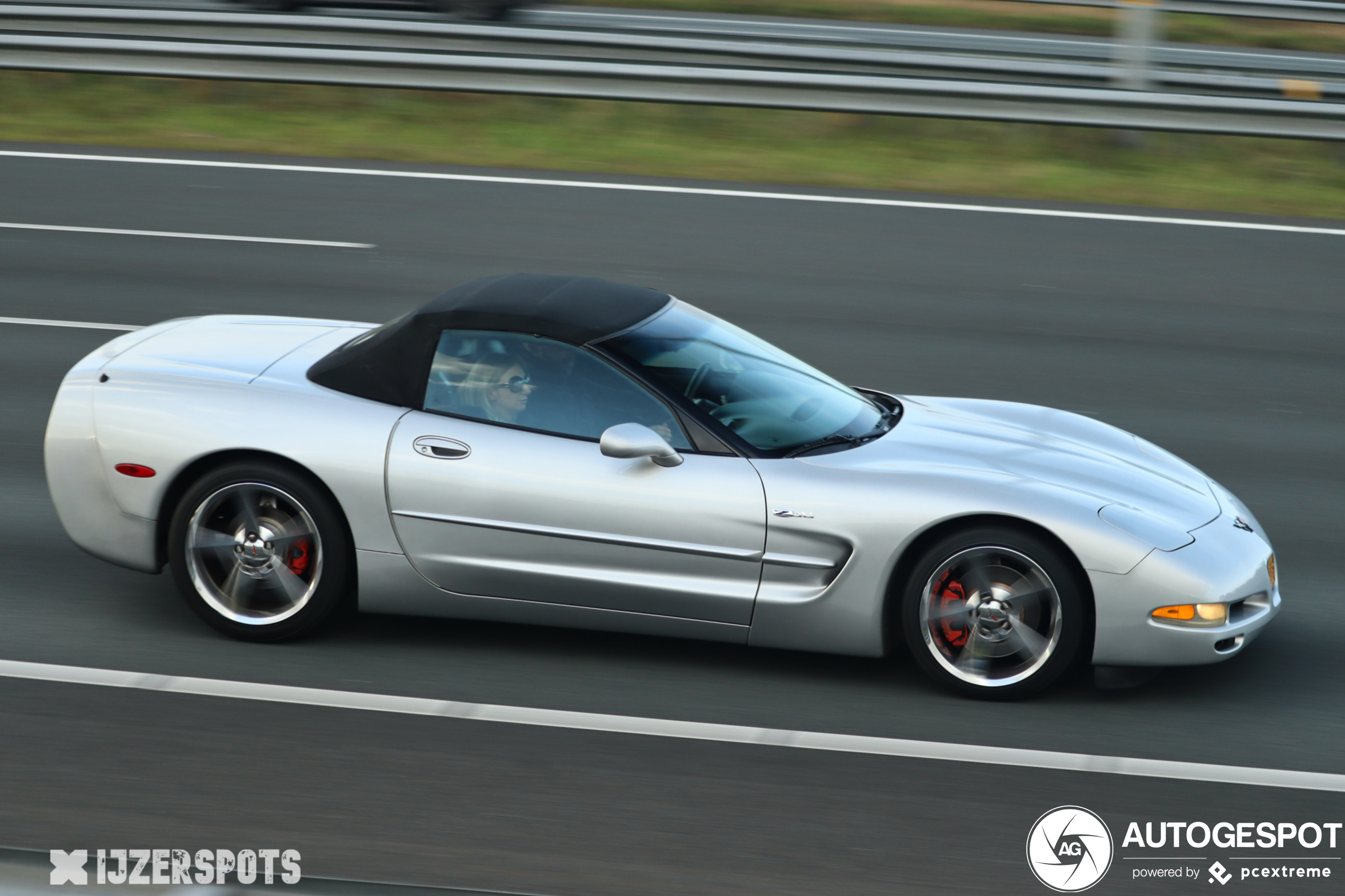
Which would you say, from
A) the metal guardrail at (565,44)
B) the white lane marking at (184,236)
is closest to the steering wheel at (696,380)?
the white lane marking at (184,236)

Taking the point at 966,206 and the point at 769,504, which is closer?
the point at 769,504

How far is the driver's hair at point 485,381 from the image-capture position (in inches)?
213

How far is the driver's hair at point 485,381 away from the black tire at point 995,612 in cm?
166

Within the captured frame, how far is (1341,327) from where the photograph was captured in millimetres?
10062

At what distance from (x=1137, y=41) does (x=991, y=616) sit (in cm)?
1098

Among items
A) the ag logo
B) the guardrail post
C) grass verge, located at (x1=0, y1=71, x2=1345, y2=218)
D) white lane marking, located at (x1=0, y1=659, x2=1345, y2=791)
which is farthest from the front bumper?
the guardrail post

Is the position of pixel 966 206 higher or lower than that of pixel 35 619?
higher

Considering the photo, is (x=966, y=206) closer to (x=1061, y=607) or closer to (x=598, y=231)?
(x=598, y=231)

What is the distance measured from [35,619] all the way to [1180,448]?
227 inches

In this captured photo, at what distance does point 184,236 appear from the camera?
37.1 ft

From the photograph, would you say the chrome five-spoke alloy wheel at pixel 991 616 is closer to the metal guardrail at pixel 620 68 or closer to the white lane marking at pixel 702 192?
the white lane marking at pixel 702 192

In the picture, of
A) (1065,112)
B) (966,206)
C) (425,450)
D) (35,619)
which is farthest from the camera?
(1065,112)

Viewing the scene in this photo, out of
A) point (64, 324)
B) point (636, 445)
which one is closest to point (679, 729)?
point (636, 445)

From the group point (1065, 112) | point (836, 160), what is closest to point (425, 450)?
point (836, 160)
